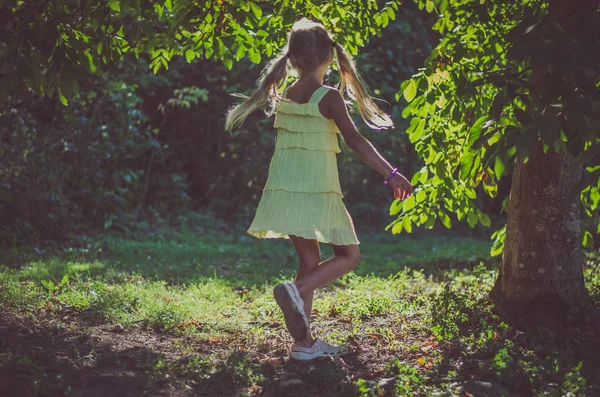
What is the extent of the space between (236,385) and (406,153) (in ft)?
32.3

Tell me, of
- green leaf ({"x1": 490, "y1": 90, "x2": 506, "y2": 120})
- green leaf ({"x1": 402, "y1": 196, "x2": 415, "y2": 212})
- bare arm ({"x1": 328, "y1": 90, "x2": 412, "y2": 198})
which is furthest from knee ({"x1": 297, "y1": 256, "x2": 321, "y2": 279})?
green leaf ({"x1": 402, "y1": 196, "x2": 415, "y2": 212})

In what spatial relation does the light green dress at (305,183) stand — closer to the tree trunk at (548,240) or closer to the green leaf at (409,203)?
the tree trunk at (548,240)

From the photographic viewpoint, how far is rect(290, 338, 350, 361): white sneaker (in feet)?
12.7

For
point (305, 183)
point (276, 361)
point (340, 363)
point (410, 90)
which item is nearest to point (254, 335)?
point (276, 361)

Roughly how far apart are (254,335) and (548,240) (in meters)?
2.07

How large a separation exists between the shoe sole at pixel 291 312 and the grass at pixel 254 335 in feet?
0.78

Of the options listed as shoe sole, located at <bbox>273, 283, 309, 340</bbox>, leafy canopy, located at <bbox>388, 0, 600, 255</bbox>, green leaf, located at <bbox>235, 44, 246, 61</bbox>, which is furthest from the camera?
green leaf, located at <bbox>235, 44, 246, 61</bbox>

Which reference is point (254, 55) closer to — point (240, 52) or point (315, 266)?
point (240, 52)

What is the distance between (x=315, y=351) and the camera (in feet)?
12.8

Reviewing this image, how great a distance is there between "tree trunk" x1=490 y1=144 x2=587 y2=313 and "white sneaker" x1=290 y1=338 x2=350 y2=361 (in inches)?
55.6

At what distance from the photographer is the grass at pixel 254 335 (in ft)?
11.3

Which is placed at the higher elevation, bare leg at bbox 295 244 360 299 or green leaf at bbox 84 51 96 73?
green leaf at bbox 84 51 96 73

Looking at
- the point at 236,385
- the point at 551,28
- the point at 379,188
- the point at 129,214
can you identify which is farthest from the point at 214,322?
the point at 379,188

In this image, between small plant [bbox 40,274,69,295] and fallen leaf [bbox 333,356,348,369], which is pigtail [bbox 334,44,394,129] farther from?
small plant [bbox 40,274,69,295]
